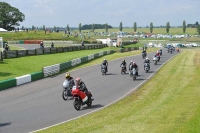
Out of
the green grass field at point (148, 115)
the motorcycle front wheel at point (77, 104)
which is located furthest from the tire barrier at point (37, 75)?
the green grass field at point (148, 115)

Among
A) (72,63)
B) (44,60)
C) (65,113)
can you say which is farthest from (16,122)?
(44,60)

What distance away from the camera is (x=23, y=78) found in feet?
92.2

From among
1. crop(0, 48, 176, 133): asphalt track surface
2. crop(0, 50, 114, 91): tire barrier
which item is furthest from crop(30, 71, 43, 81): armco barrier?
crop(0, 48, 176, 133): asphalt track surface

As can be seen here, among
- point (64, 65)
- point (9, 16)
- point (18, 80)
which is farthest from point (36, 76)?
point (9, 16)

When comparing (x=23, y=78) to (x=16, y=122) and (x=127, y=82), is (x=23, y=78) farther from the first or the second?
(x=16, y=122)

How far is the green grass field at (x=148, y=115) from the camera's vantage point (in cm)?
1310

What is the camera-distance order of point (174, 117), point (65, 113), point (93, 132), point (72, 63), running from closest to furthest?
point (93, 132) → point (174, 117) → point (65, 113) → point (72, 63)

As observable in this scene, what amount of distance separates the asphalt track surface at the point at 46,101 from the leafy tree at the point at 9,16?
86.1 meters

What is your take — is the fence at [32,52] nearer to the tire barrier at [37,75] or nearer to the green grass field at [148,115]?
the tire barrier at [37,75]

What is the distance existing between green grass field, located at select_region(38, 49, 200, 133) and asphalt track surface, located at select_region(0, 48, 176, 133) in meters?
1.10

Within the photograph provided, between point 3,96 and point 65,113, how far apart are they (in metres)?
7.17

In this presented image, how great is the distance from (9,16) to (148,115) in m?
106

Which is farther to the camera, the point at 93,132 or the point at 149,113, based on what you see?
the point at 149,113

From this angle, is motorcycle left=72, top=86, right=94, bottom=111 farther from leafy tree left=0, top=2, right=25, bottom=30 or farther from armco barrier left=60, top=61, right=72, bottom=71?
leafy tree left=0, top=2, right=25, bottom=30
